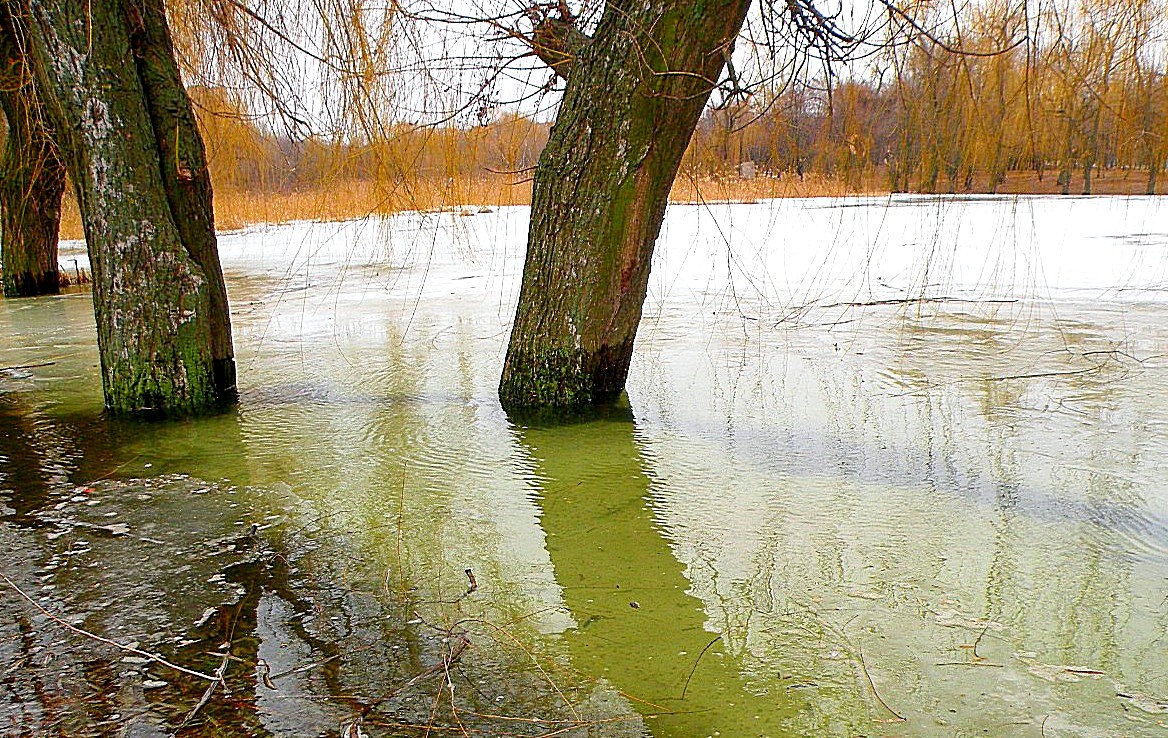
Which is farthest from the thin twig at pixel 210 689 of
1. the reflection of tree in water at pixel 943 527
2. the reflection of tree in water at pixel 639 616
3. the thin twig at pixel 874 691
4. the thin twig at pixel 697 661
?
the thin twig at pixel 874 691

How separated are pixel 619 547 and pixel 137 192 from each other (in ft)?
8.07

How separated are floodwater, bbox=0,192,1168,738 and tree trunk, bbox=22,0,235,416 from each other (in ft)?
0.81

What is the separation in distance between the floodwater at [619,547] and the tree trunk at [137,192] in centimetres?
25

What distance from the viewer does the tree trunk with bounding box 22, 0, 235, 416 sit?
3.52 m

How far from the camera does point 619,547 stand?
244 cm

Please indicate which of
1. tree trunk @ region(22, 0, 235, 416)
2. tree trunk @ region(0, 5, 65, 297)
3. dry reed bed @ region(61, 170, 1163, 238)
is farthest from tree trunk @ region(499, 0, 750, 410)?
tree trunk @ region(0, 5, 65, 297)

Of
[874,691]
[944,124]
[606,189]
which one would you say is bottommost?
[874,691]

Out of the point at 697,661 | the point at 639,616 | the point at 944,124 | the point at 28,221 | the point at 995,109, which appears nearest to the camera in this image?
the point at 697,661

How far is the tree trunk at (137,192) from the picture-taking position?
352 centimetres

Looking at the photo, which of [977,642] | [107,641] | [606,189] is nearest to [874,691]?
[977,642]

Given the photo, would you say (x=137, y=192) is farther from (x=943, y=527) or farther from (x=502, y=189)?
(x=943, y=527)

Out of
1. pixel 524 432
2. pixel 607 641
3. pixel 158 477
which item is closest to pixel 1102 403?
pixel 524 432

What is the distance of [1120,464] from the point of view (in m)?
2.96

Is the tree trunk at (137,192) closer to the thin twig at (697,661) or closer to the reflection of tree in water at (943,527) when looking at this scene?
the reflection of tree in water at (943,527)
